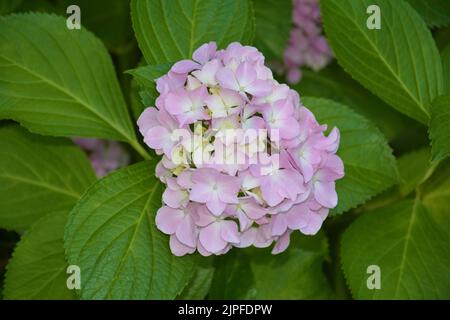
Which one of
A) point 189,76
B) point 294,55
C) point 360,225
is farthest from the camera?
point 294,55

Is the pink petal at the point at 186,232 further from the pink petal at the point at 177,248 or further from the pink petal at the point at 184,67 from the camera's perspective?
the pink petal at the point at 184,67

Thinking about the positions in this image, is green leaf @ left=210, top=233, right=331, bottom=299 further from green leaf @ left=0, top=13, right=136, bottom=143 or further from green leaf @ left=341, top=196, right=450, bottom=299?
green leaf @ left=0, top=13, right=136, bottom=143

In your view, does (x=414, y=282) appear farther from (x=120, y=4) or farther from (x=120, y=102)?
(x=120, y=4)

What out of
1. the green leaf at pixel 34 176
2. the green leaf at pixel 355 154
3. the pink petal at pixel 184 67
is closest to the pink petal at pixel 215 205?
the pink petal at pixel 184 67

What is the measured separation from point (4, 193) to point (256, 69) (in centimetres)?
71

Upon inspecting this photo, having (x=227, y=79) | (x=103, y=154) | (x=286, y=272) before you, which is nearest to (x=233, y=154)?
(x=227, y=79)

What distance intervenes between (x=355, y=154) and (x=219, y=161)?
40cm

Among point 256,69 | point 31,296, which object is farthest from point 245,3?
point 31,296

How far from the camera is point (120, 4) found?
2.24 metres

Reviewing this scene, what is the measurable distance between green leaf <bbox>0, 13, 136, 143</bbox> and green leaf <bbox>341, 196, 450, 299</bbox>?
55 cm

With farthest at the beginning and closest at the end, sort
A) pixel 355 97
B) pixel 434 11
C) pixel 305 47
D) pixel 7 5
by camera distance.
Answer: pixel 355 97
pixel 305 47
pixel 434 11
pixel 7 5

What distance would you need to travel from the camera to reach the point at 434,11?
186 cm

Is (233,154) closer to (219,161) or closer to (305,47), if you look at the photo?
(219,161)
